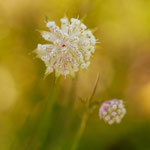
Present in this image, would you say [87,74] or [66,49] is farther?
[87,74]

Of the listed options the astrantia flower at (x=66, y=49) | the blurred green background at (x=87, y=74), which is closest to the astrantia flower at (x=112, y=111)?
the astrantia flower at (x=66, y=49)

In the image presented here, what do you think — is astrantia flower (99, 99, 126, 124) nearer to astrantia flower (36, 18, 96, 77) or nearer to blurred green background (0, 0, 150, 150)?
astrantia flower (36, 18, 96, 77)

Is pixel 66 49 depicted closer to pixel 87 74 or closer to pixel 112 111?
pixel 112 111

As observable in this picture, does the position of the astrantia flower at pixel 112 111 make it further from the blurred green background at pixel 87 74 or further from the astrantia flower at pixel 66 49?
the blurred green background at pixel 87 74

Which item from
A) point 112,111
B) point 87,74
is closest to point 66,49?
point 112,111

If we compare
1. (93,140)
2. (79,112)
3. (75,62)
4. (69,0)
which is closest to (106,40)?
(69,0)

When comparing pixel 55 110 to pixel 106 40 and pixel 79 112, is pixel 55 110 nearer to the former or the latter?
pixel 79 112
